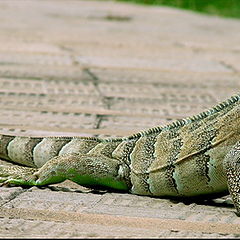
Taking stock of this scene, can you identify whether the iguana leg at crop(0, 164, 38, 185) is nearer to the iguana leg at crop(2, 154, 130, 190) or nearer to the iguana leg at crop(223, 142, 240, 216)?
the iguana leg at crop(2, 154, 130, 190)

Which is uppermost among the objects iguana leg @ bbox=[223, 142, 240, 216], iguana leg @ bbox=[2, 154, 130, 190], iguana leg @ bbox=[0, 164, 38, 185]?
iguana leg @ bbox=[223, 142, 240, 216]

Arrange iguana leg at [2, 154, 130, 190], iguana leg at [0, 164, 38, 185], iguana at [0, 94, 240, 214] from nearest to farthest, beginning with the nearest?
iguana at [0, 94, 240, 214], iguana leg at [2, 154, 130, 190], iguana leg at [0, 164, 38, 185]

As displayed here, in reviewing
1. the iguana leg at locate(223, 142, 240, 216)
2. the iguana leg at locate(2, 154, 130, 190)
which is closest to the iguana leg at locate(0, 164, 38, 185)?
the iguana leg at locate(2, 154, 130, 190)

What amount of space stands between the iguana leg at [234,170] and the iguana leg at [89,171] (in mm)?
758

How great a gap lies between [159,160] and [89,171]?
1.49 ft

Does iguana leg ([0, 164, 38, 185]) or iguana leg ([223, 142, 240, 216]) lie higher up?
iguana leg ([223, 142, 240, 216])

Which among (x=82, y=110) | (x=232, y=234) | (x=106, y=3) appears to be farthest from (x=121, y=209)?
(x=106, y=3)

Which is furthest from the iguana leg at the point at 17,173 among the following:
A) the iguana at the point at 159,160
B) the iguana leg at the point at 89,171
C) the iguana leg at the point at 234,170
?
the iguana leg at the point at 234,170

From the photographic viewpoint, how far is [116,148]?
5.46m

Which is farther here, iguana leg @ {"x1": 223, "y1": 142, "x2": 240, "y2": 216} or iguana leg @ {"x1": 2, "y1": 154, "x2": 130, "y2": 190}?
iguana leg @ {"x1": 2, "y1": 154, "x2": 130, "y2": 190}

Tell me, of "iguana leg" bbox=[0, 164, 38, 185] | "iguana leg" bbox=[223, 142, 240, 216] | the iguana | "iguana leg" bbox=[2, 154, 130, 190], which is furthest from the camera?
"iguana leg" bbox=[0, 164, 38, 185]

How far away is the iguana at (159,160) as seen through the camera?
194 inches

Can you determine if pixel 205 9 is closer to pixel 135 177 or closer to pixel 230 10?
pixel 230 10

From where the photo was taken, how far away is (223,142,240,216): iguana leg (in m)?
4.76
